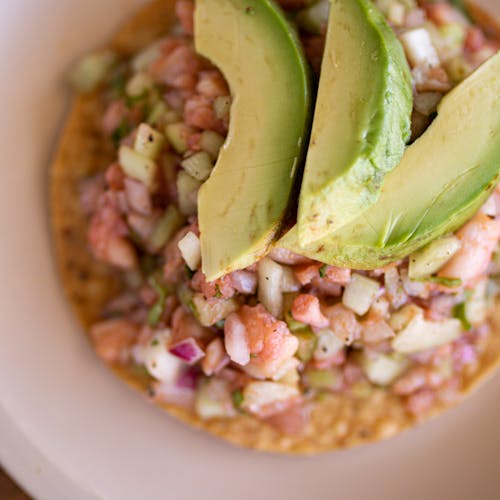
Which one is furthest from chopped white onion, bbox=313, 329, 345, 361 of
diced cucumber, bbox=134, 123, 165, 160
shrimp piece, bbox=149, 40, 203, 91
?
shrimp piece, bbox=149, 40, 203, 91

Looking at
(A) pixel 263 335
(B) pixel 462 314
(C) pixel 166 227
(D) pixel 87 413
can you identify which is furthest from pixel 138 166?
(B) pixel 462 314

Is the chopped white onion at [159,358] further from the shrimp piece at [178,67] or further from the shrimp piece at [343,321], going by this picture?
the shrimp piece at [178,67]

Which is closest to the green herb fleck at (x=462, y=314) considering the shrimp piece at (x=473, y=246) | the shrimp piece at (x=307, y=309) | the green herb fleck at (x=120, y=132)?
the shrimp piece at (x=473, y=246)

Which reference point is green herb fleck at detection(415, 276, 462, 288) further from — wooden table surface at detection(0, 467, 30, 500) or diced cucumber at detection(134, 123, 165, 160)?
wooden table surface at detection(0, 467, 30, 500)

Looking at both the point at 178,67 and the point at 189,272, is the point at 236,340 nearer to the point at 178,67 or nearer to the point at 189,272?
the point at 189,272

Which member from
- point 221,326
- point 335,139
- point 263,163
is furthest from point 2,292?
point 335,139

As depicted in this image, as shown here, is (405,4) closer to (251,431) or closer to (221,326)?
(221,326)
